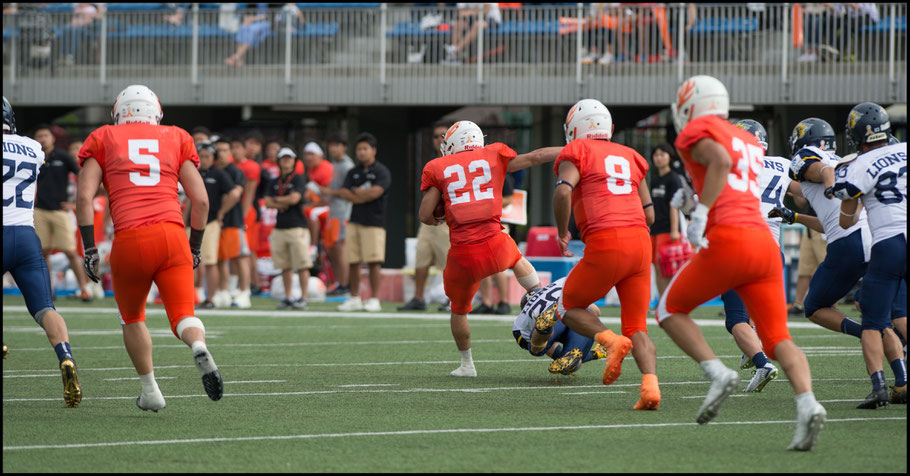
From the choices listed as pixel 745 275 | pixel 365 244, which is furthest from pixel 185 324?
pixel 365 244

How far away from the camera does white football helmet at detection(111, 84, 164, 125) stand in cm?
654

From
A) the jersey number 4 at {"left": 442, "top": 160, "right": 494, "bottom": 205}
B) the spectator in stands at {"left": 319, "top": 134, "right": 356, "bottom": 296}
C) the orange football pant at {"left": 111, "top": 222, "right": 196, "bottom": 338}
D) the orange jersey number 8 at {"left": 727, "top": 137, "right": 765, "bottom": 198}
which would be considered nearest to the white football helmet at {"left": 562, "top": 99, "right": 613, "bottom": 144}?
the jersey number 4 at {"left": 442, "top": 160, "right": 494, "bottom": 205}

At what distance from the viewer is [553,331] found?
26.7ft

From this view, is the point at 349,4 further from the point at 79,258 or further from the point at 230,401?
the point at 230,401

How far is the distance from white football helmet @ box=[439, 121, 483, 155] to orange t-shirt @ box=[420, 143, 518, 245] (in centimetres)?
21

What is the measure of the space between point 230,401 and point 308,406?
53 centimetres

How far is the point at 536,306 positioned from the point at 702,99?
268 centimetres

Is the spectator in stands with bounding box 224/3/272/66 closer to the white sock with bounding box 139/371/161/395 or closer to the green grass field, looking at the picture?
the green grass field

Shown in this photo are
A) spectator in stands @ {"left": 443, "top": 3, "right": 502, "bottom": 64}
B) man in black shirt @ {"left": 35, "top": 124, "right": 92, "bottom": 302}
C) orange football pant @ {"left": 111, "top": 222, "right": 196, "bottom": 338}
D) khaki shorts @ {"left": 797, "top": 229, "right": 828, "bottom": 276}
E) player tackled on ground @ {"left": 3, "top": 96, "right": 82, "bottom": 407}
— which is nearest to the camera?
orange football pant @ {"left": 111, "top": 222, "right": 196, "bottom": 338}

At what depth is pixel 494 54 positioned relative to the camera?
20.6m

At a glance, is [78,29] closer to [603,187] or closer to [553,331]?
[553,331]

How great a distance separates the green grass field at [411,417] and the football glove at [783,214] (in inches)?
42.5

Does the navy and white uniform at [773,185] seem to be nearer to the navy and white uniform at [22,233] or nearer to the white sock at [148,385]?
the white sock at [148,385]

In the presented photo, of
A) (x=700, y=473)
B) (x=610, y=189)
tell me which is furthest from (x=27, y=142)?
(x=700, y=473)
